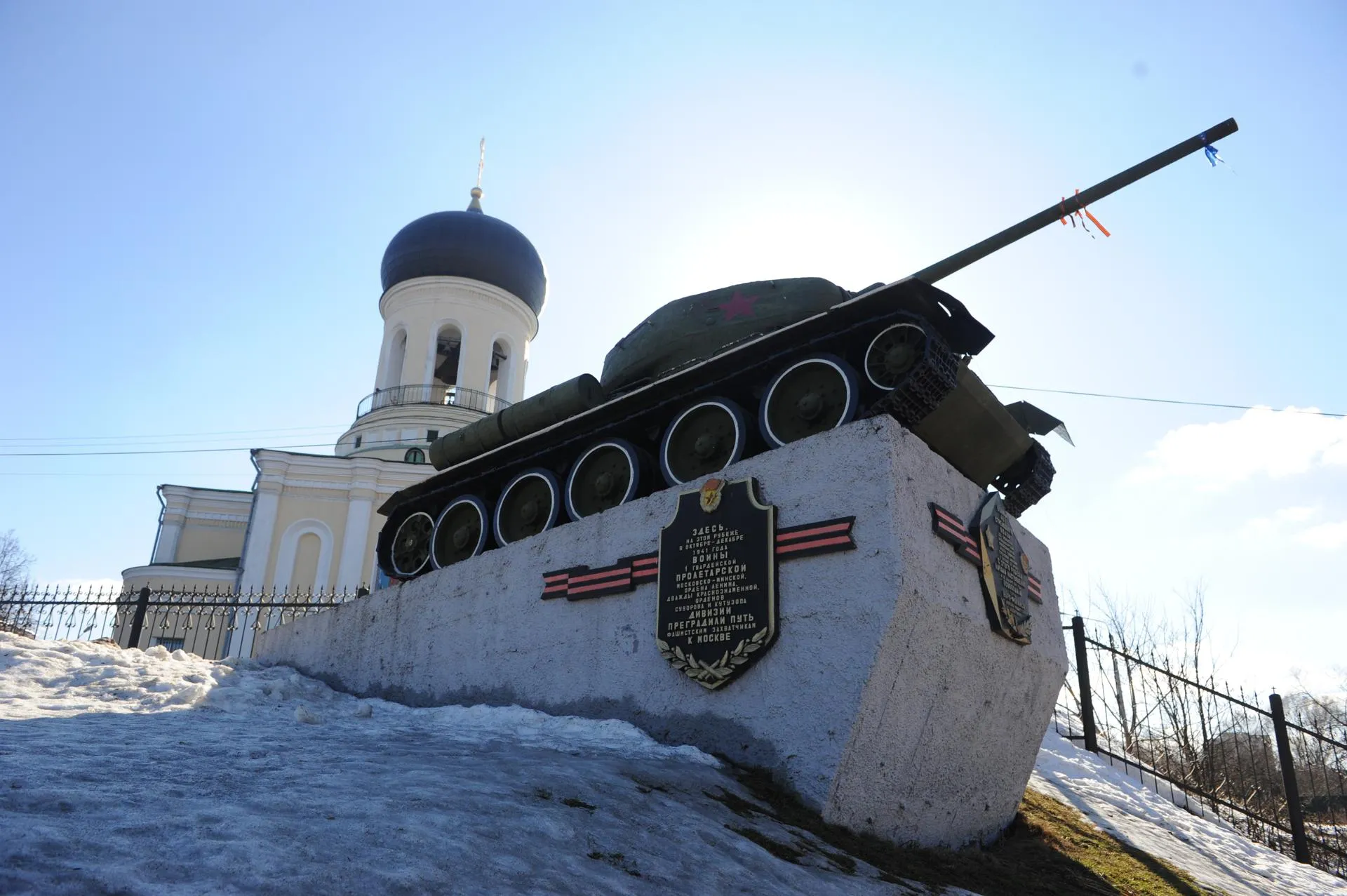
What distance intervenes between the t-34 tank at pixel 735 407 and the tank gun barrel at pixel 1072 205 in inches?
0.5

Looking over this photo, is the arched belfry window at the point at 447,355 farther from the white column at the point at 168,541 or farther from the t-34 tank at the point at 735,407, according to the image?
the t-34 tank at the point at 735,407

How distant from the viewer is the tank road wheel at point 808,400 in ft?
25.7

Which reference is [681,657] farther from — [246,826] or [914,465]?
[246,826]

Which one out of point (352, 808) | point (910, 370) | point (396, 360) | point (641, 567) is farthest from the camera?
point (396, 360)

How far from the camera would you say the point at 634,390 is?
955 centimetres

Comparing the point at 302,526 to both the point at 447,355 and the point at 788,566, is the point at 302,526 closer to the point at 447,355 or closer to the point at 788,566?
the point at 447,355

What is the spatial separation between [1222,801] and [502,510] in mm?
9012

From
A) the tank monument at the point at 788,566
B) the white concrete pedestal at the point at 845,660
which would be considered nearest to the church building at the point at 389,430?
the tank monument at the point at 788,566

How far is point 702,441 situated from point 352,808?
5277mm

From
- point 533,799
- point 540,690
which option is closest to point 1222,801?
point 540,690

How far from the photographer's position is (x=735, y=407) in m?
8.56

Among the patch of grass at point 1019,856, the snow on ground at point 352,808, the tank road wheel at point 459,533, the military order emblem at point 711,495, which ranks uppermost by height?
the tank road wheel at point 459,533

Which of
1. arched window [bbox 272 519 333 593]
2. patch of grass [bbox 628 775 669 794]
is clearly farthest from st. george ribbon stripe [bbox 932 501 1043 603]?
arched window [bbox 272 519 333 593]

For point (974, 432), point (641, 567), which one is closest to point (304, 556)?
point (641, 567)
